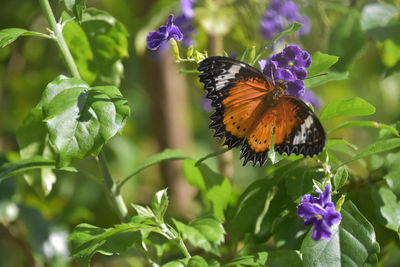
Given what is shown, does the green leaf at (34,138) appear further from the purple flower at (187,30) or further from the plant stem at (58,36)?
the purple flower at (187,30)

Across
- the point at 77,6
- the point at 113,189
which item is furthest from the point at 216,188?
the point at 77,6

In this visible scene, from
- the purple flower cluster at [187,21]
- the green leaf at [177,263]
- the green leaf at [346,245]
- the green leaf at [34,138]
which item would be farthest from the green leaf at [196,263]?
the purple flower cluster at [187,21]

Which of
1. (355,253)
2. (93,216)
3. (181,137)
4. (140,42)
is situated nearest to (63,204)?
(93,216)

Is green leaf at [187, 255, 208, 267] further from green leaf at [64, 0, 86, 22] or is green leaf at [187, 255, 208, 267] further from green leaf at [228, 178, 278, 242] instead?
green leaf at [64, 0, 86, 22]

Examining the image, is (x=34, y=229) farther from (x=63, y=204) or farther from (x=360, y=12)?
(x=360, y=12)

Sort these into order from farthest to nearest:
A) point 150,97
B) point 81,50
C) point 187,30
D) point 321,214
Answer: point 150,97
point 187,30
point 81,50
point 321,214

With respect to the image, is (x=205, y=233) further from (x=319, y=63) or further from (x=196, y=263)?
(x=319, y=63)

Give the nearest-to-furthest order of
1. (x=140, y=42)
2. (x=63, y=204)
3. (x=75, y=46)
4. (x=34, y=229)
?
(x=75, y=46)
(x=34, y=229)
(x=140, y=42)
(x=63, y=204)

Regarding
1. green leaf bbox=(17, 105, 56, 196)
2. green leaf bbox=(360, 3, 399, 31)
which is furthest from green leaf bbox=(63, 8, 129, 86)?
green leaf bbox=(360, 3, 399, 31)
